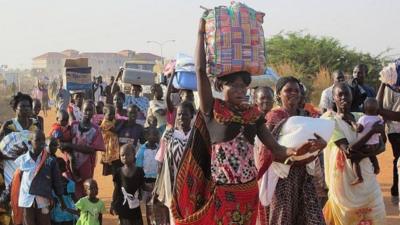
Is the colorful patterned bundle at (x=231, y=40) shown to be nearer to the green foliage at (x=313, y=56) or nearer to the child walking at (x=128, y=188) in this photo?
the child walking at (x=128, y=188)

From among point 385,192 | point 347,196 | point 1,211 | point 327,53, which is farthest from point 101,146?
point 327,53

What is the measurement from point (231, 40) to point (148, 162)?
146 inches

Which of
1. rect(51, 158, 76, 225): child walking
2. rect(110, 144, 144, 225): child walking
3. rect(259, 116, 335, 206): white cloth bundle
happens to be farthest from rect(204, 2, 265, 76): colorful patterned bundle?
rect(51, 158, 76, 225): child walking

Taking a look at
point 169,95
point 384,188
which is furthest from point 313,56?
point 169,95

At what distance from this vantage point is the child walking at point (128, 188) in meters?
6.81

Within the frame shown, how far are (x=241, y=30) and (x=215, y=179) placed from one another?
96 centimetres

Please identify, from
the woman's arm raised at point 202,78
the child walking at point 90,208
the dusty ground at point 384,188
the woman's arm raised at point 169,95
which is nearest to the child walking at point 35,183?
the child walking at point 90,208

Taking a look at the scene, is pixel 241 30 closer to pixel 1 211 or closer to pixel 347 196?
pixel 347 196

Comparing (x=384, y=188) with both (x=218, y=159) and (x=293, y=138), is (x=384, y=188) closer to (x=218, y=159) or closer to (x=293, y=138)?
(x=293, y=138)

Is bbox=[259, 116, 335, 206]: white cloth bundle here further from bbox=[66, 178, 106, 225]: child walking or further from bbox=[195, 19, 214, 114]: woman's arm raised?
bbox=[66, 178, 106, 225]: child walking

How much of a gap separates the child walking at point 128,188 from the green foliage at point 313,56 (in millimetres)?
22585

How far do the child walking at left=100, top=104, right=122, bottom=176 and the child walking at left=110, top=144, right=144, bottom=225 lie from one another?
5.91 ft

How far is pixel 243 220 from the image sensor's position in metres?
4.06

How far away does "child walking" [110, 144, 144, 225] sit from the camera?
681 centimetres
